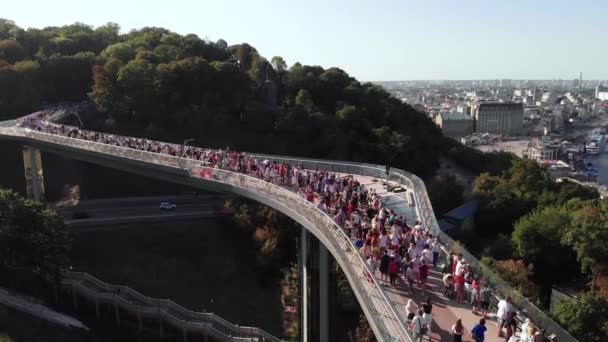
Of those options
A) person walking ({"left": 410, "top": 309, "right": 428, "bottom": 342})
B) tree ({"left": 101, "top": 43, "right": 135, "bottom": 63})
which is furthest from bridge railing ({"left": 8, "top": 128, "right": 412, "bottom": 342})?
tree ({"left": 101, "top": 43, "right": 135, "bottom": 63})

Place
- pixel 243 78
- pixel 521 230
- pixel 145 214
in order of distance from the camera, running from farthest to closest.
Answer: pixel 243 78 < pixel 145 214 < pixel 521 230

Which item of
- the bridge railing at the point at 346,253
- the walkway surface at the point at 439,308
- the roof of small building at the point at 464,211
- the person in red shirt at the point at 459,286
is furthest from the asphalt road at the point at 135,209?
the person in red shirt at the point at 459,286

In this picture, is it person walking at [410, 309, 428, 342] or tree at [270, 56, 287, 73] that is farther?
tree at [270, 56, 287, 73]

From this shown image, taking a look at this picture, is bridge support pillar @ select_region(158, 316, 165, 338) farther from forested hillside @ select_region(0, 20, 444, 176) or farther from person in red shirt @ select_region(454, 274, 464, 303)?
forested hillside @ select_region(0, 20, 444, 176)

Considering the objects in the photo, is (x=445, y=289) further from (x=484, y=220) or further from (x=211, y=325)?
(x=484, y=220)

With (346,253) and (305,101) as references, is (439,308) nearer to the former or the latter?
(346,253)

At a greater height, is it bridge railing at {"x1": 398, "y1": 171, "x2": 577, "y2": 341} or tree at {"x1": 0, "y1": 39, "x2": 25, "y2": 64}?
tree at {"x1": 0, "y1": 39, "x2": 25, "y2": 64}

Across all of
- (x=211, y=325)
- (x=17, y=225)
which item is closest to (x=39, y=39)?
(x=17, y=225)
